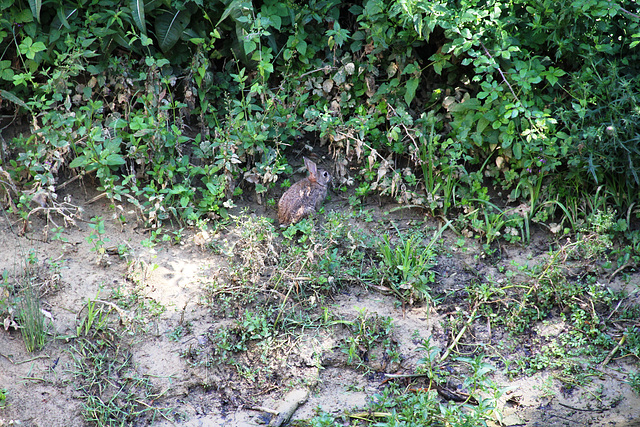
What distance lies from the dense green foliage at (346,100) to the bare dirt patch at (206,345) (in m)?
0.45

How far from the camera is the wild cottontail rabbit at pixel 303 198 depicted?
16.6 feet

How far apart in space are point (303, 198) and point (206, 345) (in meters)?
1.54

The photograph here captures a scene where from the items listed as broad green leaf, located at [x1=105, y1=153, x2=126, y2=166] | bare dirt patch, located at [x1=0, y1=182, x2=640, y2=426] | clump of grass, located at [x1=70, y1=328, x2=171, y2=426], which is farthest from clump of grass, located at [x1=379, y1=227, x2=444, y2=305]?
broad green leaf, located at [x1=105, y1=153, x2=126, y2=166]

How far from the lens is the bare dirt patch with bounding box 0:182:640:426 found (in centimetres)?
387

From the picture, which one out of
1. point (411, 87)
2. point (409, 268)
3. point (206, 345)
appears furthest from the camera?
point (411, 87)

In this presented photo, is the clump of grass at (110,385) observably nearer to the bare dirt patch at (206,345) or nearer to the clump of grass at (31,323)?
the bare dirt patch at (206,345)

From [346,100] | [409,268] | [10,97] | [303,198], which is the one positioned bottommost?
[409,268]

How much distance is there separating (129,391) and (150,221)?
1.53 metres

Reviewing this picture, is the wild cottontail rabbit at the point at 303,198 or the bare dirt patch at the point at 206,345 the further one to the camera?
the wild cottontail rabbit at the point at 303,198

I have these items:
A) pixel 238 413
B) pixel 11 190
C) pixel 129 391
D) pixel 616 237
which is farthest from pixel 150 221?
pixel 616 237

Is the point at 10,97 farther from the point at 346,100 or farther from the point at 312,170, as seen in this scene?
the point at 346,100

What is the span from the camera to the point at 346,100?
17.8 feet

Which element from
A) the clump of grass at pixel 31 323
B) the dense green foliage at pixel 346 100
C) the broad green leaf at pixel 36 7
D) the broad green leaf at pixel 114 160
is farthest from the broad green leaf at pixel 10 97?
the clump of grass at pixel 31 323

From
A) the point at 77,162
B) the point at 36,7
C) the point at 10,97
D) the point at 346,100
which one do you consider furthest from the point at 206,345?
the point at 36,7
